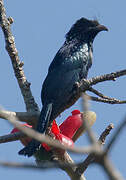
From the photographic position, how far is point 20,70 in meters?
5.17

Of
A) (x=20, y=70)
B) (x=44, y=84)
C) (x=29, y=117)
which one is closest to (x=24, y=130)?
(x=29, y=117)

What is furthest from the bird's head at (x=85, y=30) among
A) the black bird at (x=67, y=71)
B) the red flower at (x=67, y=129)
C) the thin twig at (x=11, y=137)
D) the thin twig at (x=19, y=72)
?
the thin twig at (x=11, y=137)

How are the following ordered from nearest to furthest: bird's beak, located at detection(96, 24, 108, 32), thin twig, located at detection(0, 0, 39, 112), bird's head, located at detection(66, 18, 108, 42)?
thin twig, located at detection(0, 0, 39, 112), bird's beak, located at detection(96, 24, 108, 32), bird's head, located at detection(66, 18, 108, 42)

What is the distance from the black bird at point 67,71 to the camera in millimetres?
5225

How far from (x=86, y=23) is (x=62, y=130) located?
257 cm

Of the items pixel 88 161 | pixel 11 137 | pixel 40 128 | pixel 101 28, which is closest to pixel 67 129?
pixel 40 128

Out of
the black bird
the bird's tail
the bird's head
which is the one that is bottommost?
the bird's tail

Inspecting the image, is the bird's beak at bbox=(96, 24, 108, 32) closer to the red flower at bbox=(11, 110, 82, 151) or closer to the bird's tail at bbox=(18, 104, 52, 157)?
the bird's tail at bbox=(18, 104, 52, 157)

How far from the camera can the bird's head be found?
22.5 feet

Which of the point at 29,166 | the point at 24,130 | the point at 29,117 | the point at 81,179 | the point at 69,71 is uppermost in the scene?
the point at 24,130

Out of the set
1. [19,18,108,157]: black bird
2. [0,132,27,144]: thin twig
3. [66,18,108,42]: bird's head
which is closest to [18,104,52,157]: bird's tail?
[19,18,108,157]: black bird

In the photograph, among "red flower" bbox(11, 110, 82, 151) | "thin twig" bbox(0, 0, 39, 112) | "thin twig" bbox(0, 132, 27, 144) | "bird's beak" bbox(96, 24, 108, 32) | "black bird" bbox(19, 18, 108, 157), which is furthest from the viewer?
"bird's beak" bbox(96, 24, 108, 32)

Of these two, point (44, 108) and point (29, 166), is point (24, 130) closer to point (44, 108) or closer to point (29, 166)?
point (29, 166)

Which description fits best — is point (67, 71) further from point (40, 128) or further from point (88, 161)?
point (88, 161)
